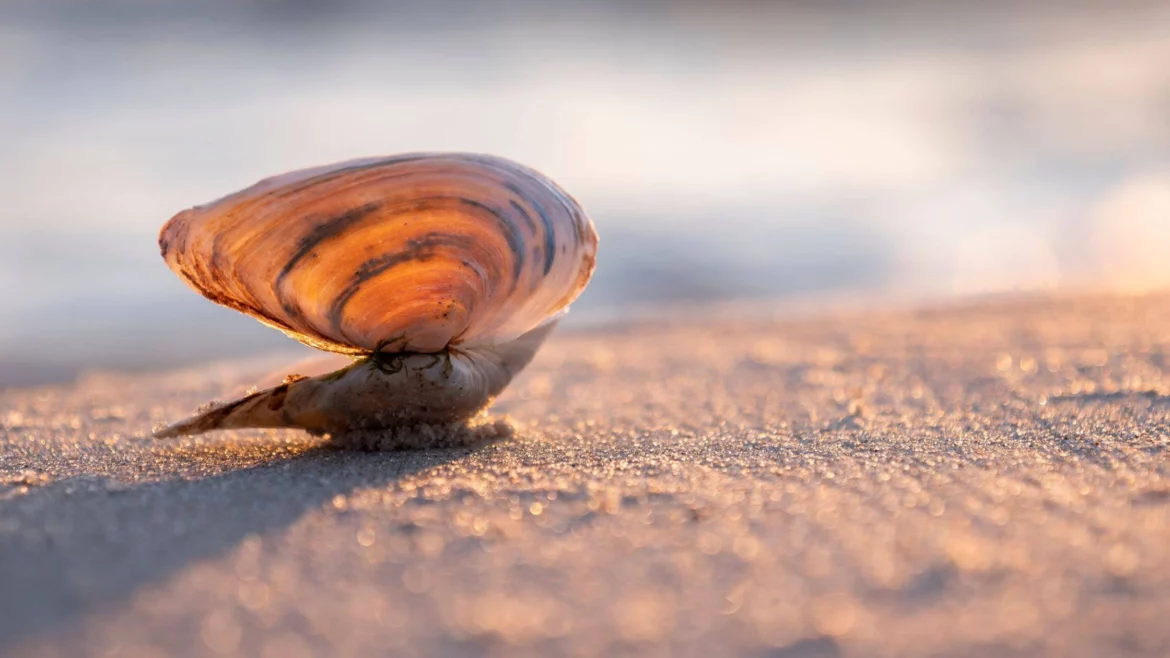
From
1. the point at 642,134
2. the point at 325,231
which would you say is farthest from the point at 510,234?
the point at 642,134

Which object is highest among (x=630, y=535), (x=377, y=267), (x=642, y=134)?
(x=642, y=134)

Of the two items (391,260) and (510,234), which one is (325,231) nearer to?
(391,260)

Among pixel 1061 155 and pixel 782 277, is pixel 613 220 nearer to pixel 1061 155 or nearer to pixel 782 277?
pixel 782 277

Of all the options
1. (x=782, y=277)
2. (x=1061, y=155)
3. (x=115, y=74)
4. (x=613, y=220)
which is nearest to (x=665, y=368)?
(x=782, y=277)

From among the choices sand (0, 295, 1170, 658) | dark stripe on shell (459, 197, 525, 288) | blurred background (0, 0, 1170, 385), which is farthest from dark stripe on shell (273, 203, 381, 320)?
blurred background (0, 0, 1170, 385)

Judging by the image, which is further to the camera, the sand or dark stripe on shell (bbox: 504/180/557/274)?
dark stripe on shell (bbox: 504/180/557/274)

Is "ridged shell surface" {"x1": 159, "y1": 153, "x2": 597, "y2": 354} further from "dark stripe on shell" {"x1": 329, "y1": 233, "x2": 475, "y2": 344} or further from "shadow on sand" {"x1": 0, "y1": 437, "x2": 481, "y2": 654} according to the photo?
"shadow on sand" {"x1": 0, "y1": 437, "x2": 481, "y2": 654}

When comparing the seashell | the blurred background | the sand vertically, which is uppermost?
the blurred background
